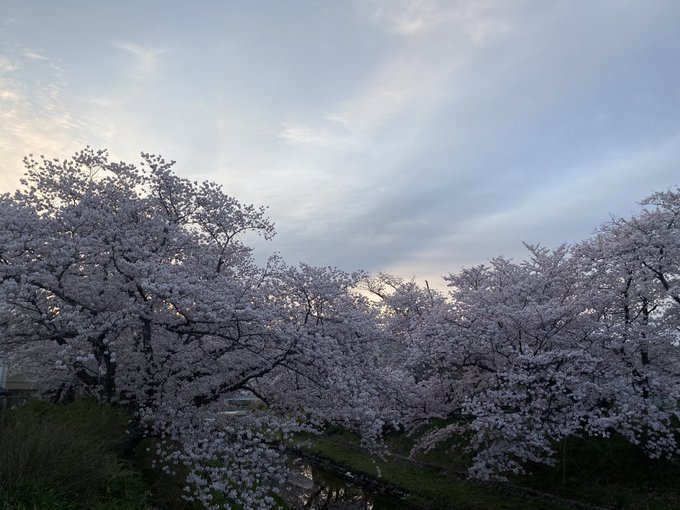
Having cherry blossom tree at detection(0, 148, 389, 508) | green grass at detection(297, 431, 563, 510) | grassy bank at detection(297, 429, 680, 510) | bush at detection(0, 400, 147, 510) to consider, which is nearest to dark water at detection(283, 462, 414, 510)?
green grass at detection(297, 431, 563, 510)

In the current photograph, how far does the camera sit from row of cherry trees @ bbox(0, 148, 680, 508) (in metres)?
10.9

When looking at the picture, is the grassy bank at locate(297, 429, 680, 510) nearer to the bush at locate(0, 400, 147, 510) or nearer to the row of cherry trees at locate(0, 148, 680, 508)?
the row of cherry trees at locate(0, 148, 680, 508)

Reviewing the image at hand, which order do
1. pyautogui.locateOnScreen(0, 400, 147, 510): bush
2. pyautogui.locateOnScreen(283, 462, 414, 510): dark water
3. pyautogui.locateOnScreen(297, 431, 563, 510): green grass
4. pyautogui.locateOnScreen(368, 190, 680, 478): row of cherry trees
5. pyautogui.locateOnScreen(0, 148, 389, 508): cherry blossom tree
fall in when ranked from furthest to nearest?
pyautogui.locateOnScreen(283, 462, 414, 510): dark water
pyautogui.locateOnScreen(297, 431, 563, 510): green grass
pyautogui.locateOnScreen(368, 190, 680, 478): row of cherry trees
pyautogui.locateOnScreen(0, 148, 389, 508): cherry blossom tree
pyautogui.locateOnScreen(0, 400, 147, 510): bush

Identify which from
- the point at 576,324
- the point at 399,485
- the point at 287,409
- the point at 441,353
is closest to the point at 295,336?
the point at 287,409

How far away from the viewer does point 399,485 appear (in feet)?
66.1

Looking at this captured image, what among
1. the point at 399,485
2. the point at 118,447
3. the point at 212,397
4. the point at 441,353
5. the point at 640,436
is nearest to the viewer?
the point at 118,447

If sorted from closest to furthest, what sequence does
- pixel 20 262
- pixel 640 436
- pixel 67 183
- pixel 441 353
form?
pixel 20 262 → pixel 67 183 → pixel 640 436 → pixel 441 353

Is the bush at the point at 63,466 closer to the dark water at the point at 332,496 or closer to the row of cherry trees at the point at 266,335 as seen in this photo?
the row of cherry trees at the point at 266,335

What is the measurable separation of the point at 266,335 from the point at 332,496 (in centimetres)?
1312

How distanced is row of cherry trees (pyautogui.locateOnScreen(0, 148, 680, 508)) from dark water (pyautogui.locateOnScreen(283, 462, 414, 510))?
3435mm

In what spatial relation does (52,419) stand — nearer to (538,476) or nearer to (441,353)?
(441,353)

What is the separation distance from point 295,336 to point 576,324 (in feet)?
37.1

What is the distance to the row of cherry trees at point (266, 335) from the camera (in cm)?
1087

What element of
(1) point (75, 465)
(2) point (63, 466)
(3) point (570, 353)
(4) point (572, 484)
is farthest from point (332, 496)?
(2) point (63, 466)
